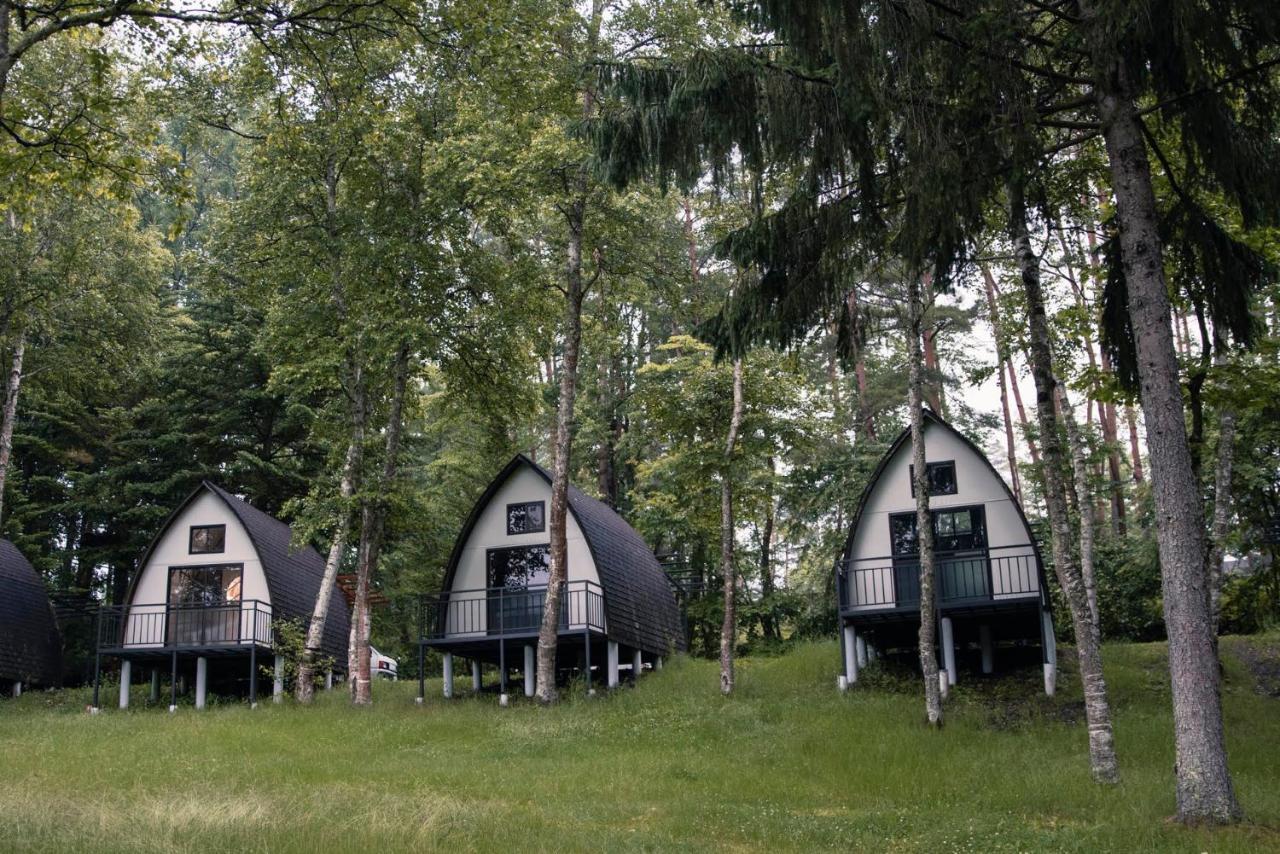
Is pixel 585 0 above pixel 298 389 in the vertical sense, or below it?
above

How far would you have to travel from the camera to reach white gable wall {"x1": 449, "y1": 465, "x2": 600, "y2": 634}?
25141 millimetres

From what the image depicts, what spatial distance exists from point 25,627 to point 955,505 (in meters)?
22.8

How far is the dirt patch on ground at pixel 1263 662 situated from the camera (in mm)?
19750

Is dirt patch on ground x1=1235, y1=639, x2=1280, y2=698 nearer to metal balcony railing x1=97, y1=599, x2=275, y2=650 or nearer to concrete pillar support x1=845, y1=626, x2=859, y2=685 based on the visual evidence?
concrete pillar support x1=845, y1=626, x2=859, y2=685

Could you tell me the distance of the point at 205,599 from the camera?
2766 centimetres

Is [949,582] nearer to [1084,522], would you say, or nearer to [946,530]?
[946,530]

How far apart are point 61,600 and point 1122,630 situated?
28933mm

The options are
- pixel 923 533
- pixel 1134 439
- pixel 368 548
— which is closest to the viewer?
pixel 923 533

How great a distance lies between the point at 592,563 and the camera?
982 inches

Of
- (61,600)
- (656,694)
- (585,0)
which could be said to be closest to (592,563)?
(656,694)

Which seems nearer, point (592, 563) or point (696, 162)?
point (696, 162)

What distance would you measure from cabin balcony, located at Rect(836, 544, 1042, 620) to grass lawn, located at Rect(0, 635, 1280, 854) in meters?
1.51

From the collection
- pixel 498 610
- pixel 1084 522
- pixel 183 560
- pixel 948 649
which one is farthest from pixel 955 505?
pixel 183 560

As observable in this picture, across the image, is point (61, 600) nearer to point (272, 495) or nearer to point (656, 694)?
point (272, 495)
